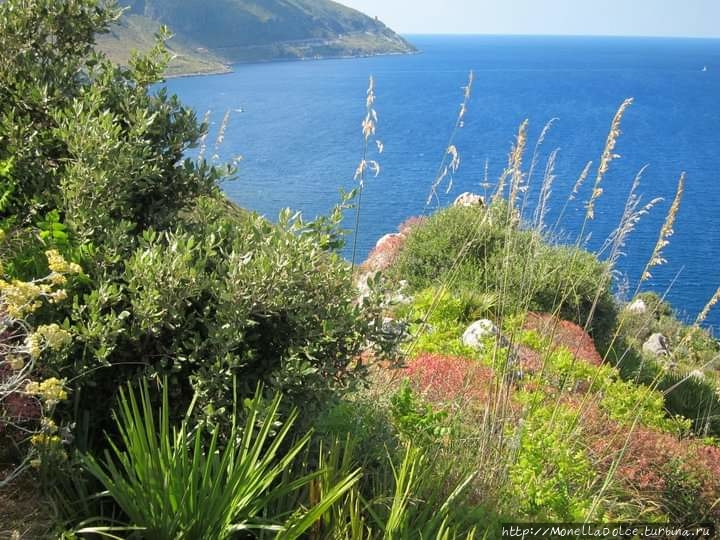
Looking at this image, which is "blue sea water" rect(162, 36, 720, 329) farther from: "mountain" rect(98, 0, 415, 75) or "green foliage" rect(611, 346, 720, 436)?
"mountain" rect(98, 0, 415, 75)

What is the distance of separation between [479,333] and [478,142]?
59.0 metres

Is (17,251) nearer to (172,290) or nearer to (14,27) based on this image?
(172,290)

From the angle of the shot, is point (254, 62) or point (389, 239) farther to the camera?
point (254, 62)

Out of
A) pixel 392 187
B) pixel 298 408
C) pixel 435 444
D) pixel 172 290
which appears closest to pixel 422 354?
pixel 435 444

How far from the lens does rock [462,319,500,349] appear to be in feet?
24.9

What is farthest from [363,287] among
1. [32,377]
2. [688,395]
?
[32,377]

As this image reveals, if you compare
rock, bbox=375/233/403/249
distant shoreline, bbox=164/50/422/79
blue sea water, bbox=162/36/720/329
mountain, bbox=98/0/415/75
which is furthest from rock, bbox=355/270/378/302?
mountain, bbox=98/0/415/75

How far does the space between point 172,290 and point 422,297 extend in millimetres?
6735

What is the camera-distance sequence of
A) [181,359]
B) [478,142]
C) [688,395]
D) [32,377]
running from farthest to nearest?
[478,142], [688,395], [181,359], [32,377]

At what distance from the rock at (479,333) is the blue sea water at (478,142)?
5.36 feet

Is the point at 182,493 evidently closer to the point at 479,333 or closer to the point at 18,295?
the point at 18,295

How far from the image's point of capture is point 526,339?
8125mm

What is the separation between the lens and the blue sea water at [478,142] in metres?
41.1

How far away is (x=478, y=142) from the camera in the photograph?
211ft
